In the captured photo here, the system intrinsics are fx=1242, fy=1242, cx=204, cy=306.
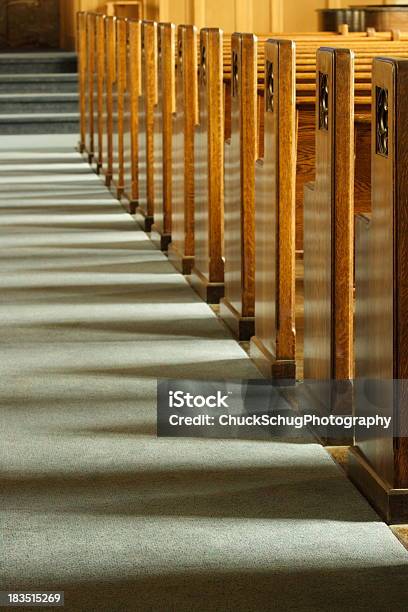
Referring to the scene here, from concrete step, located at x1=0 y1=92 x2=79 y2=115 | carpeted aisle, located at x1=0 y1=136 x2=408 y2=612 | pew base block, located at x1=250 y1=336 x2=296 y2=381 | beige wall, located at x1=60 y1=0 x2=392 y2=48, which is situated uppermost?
beige wall, located at x1=60 y1=0 x2=392 y2=48

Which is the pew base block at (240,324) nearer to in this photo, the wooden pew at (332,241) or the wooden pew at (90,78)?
the wooden pew at (332,241)

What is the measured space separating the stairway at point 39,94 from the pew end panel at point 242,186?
706cm

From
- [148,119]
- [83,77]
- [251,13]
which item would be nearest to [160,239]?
[148,119]

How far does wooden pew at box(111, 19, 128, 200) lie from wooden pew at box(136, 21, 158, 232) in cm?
66

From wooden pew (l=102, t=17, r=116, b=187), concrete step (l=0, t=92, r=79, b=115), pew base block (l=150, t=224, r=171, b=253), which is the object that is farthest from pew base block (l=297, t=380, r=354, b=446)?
concrete step (l=0, t=92, r=79, b=115)

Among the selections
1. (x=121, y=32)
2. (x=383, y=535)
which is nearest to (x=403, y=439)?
(x=383, y=535)

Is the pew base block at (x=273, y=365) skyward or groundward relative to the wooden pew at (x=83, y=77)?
groundward

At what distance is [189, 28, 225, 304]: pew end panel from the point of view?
167 inches

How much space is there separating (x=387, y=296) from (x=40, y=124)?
28.9 feet

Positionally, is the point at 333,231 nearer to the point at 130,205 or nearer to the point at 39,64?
the point at 130,205

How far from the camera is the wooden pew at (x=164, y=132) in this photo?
5301 mm

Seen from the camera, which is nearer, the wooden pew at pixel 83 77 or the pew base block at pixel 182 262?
the pew base block at pixel 182 262

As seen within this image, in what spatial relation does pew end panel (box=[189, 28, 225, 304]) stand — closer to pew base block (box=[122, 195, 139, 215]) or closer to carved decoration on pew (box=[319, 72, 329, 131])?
carved decoration on pew (box=[319, 72, 329, 131])

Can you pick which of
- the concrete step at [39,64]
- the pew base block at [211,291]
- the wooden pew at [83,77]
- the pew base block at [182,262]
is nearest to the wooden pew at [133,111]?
the pew base block at [182,262]
